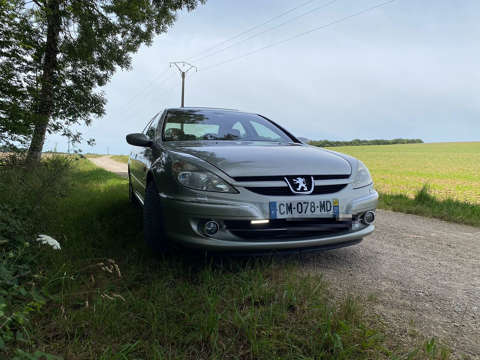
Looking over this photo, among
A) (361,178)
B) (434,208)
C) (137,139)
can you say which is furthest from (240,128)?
(434,208)

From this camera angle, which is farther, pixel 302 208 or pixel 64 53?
pixel 64 53

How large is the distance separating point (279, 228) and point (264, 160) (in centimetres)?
53

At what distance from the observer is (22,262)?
8.02ft

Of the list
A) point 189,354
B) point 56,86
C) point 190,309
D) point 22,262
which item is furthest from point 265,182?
point 56,86

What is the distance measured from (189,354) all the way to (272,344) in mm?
414

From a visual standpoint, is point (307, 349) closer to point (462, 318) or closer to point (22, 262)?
point (462, 318)

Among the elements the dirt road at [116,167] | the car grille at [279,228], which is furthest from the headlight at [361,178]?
the dirt road at [116,167]

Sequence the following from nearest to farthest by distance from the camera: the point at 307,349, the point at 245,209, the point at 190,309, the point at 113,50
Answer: the point at 307,349
the point at 190,309
the point at 245,209
the point at 113,50

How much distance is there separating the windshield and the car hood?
1.39 feet

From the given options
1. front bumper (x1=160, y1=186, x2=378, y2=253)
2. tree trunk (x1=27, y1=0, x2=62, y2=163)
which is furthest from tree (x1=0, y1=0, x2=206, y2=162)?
front bumper (x1=160, y1=186, x2=378, y2=253)

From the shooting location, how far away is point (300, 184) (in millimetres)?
2318

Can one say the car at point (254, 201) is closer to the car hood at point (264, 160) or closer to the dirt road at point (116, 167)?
the car hood at point (264, 160)

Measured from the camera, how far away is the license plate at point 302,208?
2232 millimetres

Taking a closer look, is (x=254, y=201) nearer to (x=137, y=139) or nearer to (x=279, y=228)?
(x=279, y=228)
